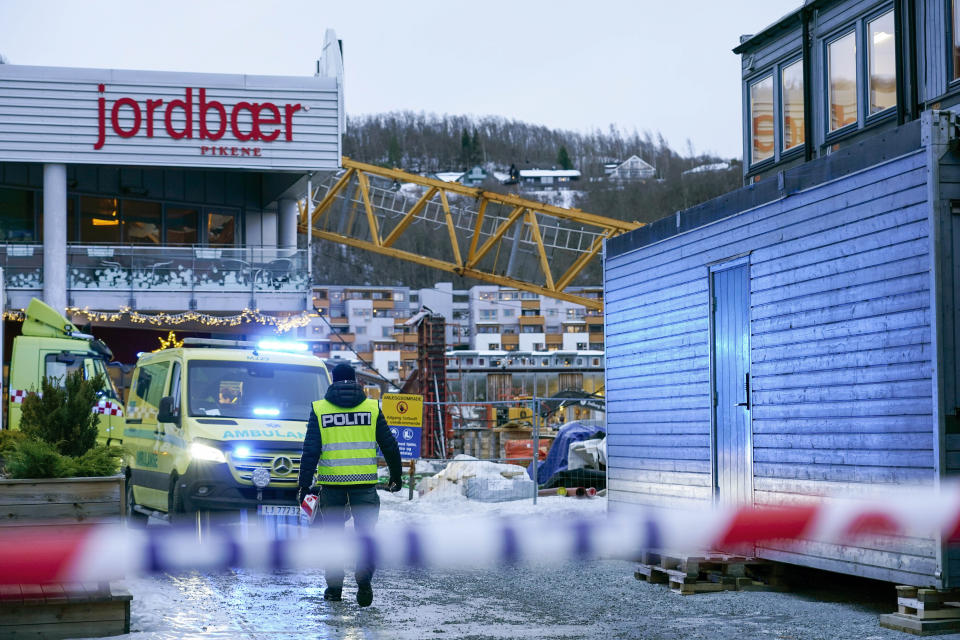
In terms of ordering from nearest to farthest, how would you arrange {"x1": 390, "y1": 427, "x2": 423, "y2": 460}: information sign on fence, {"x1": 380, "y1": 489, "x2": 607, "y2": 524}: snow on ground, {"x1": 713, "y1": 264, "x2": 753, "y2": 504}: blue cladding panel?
1. {"x1": 713, "y1": 264, "x2": 753, "y2": 504}: blue cladding panel
2. {"x1": 380, "y1": 489, "x2": 607, "y2": 524}: snow on ground
3. {"x1": 390, "y1": 427, "x2": 423, "y2": 460}: information sign on fence

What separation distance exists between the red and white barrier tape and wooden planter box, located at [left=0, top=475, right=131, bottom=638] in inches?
4.0

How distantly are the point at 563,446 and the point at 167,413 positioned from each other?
9330 mm

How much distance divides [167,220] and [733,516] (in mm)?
24187

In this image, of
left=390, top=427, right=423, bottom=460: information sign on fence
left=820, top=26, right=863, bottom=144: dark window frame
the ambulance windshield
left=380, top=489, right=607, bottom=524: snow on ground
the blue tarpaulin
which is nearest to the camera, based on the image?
the ambulance windshield

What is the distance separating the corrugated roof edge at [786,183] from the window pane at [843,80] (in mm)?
2990

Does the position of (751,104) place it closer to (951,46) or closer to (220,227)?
(951,46)

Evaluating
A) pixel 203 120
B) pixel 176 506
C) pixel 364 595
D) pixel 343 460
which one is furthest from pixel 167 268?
pixel 364 595

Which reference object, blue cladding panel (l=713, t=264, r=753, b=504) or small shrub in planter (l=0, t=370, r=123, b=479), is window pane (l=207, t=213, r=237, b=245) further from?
blue cladding panel (l=713, t=264, r=753, b=504)

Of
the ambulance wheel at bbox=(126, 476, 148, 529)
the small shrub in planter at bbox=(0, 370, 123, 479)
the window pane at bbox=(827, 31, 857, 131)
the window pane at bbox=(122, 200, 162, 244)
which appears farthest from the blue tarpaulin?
the window pane at bbox=(122, 200, 162, 244)

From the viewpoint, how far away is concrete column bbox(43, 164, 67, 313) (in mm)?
28797

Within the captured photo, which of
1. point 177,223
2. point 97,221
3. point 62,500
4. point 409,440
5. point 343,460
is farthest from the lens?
point 177,223

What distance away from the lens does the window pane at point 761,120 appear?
16.2 metres

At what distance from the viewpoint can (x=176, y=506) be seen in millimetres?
13266

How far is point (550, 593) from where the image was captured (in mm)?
11031
